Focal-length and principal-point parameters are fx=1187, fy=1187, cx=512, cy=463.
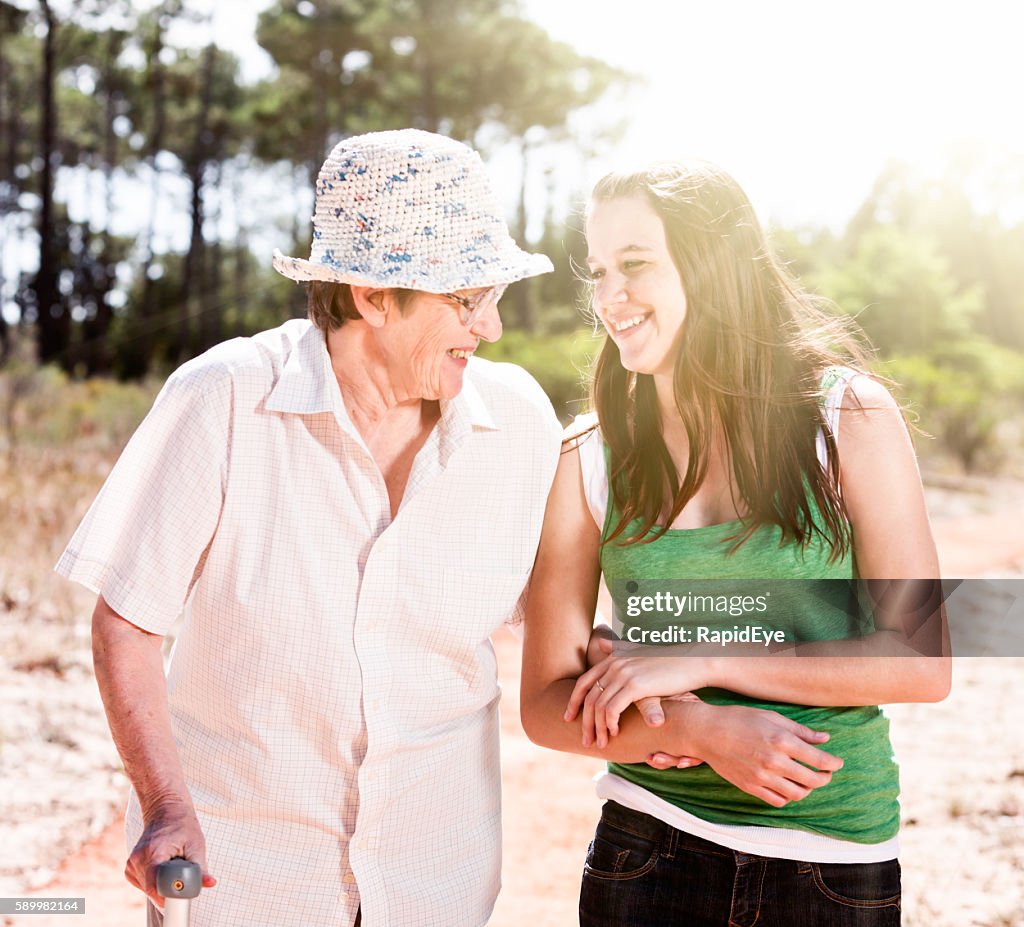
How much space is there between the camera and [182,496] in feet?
5.75

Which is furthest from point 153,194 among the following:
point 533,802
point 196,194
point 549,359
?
point 533,802

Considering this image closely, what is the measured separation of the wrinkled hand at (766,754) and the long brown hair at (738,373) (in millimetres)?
288

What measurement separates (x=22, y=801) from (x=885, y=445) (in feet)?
12.4

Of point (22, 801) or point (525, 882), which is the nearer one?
point (525, 882)

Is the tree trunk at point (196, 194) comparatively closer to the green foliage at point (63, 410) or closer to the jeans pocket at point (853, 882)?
the green foliage at point (63, 410)

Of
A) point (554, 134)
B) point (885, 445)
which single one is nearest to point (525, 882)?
point (885, 445)

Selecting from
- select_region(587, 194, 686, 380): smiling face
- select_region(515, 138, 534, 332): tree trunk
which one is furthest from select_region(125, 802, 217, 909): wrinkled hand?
select_region(515, 138, 534, 332): tree trunk

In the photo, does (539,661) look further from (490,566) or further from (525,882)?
(525,882)

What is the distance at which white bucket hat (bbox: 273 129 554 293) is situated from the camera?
182 cm

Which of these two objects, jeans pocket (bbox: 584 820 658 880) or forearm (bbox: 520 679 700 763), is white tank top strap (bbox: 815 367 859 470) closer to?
forearm (bbox: 520 679 700 763)

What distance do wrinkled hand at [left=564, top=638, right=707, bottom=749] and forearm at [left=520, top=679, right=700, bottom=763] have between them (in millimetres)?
19

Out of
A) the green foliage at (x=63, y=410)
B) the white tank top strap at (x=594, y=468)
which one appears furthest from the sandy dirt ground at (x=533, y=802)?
the green foliage at (x=63, y=410)

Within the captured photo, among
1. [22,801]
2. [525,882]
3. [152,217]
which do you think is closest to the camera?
[525,882]

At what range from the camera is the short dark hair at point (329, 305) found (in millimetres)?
1941
